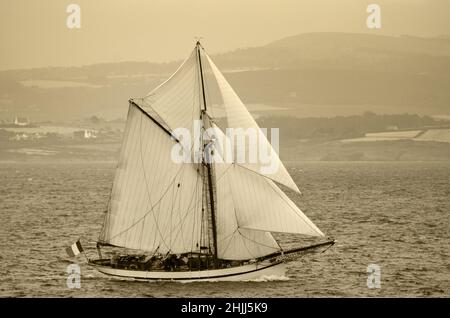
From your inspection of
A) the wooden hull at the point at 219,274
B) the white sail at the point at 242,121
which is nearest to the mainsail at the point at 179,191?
the wooden hull at the point at 219,274

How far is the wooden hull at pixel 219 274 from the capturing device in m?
53.5

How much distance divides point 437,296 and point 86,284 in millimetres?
20355

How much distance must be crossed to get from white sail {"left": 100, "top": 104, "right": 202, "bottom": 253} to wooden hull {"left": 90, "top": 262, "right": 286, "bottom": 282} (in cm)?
236

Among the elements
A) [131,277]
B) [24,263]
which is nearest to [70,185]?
[24,263]

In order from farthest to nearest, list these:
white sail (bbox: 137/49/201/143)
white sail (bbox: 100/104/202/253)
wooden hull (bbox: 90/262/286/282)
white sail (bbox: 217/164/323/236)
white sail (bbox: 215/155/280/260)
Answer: white sail (bbox: 100/104/202/253) < white sail (bbox: 137/49/201/143) < white sail (bbox: 215/155/280/260) < wooden hull (bbox: 90/262/286/282) < white sail (bbox: 217/164/323/236)

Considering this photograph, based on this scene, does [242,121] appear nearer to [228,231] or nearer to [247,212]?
[247,212]

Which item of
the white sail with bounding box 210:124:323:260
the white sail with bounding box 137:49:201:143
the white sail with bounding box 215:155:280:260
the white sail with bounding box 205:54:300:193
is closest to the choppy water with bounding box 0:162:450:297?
the white sail with bounding box 215:155:280:260

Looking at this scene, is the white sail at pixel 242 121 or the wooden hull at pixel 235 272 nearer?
the white sail at pixel 242 121

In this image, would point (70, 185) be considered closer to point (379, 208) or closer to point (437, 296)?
point (379, 208)

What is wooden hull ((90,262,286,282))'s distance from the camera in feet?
176

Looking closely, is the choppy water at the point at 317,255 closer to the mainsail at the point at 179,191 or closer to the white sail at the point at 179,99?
the mainsail at the point at 179,191

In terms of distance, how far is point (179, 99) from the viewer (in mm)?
55688

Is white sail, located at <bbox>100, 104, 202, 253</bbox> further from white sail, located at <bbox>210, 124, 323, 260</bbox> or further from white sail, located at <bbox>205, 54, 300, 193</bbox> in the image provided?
white sail, located at <bbox>205, 54, 300, 193</bbox>

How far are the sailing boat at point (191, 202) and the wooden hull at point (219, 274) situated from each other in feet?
0.19
